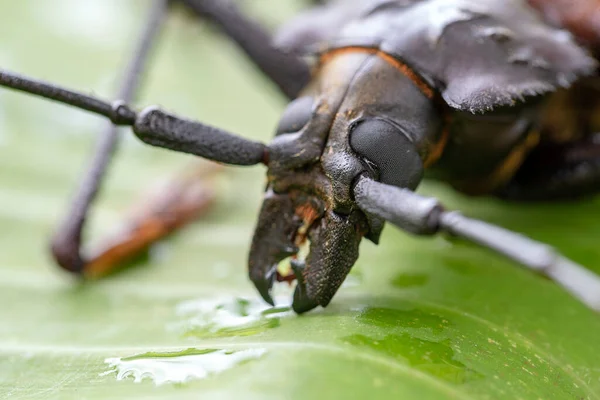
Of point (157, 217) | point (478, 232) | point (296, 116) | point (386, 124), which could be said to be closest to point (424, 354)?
point (478, 232)

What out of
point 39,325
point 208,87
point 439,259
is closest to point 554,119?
point 439,259

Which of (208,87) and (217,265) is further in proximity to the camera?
(208,87)

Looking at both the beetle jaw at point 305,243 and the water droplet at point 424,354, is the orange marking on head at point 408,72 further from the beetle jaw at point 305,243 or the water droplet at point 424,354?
the water droplet at point 424,354

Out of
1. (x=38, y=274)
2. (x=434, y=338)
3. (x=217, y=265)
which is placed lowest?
(x=38, y=274)

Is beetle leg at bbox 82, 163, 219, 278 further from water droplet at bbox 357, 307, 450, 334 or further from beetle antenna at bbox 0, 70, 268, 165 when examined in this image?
water droplet at bbox 357, 307, 450, 334

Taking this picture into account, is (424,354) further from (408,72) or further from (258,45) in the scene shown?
(258,45)

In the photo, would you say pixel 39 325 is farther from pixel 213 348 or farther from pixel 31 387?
pixel 213 348

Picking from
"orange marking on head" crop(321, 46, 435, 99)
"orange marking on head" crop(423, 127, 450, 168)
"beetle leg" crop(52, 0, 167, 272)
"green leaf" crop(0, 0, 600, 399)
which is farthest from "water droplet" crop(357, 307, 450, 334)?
"beetle leg" crop(52, 0, 167, 272)
